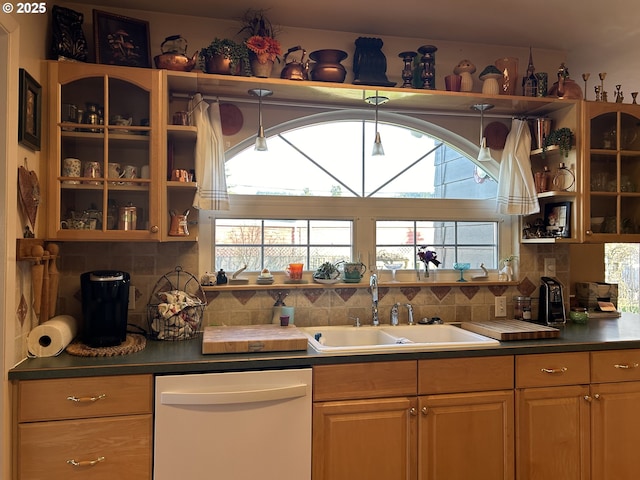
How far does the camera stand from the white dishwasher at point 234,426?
1869 mm

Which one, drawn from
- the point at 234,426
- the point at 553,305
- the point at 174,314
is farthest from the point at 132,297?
the point at 553,305

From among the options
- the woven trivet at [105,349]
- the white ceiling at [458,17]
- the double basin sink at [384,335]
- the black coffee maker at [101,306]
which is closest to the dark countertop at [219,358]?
the woven trivet at [105,349]

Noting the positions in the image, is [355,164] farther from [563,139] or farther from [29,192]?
[29,192]

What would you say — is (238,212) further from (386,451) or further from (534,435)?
(534,435)

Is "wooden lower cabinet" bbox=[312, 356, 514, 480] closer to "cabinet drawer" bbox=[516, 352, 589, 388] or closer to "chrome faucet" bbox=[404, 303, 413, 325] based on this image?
"cabinet drawer" bbox=[516, 352, 589, 388]

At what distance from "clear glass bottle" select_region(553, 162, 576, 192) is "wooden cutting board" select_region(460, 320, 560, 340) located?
0.78 metres

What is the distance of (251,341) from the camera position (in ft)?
6.76

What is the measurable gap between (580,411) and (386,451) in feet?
3.15

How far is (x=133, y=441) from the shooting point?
1.85 metres

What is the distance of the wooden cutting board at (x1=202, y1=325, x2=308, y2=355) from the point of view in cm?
202

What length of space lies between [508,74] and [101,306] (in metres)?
2.40

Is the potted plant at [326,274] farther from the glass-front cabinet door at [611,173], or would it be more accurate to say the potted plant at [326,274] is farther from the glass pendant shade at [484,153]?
the glass-front cabinet door at [611,173]

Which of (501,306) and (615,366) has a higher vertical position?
(501,306)

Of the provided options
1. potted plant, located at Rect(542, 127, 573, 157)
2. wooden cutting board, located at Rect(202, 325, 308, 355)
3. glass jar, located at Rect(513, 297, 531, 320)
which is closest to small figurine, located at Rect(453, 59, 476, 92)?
potted plant, located at Rect(542, 127, 573, 157)
